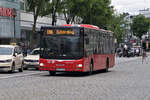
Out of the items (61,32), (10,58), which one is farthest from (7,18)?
(61,32)

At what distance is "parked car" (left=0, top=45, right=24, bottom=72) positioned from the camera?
29.2m

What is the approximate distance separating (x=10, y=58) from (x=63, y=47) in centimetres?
406

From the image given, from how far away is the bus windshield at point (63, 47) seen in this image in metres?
26.8

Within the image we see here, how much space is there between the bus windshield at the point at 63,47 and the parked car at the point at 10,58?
2.95 m

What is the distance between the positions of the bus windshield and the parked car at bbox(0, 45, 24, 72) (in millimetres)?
2955

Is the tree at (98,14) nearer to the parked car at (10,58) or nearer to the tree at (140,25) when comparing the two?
the parked car at (10,58)

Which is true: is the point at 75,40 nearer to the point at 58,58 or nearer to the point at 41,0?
the point at 58,58

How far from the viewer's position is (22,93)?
16172mm

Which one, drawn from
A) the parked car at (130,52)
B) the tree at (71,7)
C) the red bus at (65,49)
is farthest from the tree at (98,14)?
the red bus at (65,49)

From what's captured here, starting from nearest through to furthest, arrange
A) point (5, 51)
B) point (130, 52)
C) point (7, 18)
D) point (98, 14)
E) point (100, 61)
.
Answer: point (5, 51) → point (100, 61) → point (7, 18) → point (98, 14) → point (130, 52)

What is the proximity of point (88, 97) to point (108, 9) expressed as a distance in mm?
58723

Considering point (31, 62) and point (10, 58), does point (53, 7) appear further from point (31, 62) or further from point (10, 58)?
point (10, 58)

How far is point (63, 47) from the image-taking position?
26.8 meters

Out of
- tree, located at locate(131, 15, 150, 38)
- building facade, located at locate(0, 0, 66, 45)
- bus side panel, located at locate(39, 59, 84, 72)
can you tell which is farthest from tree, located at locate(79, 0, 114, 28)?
tree, located at locate(131, 15, 150, 38)
